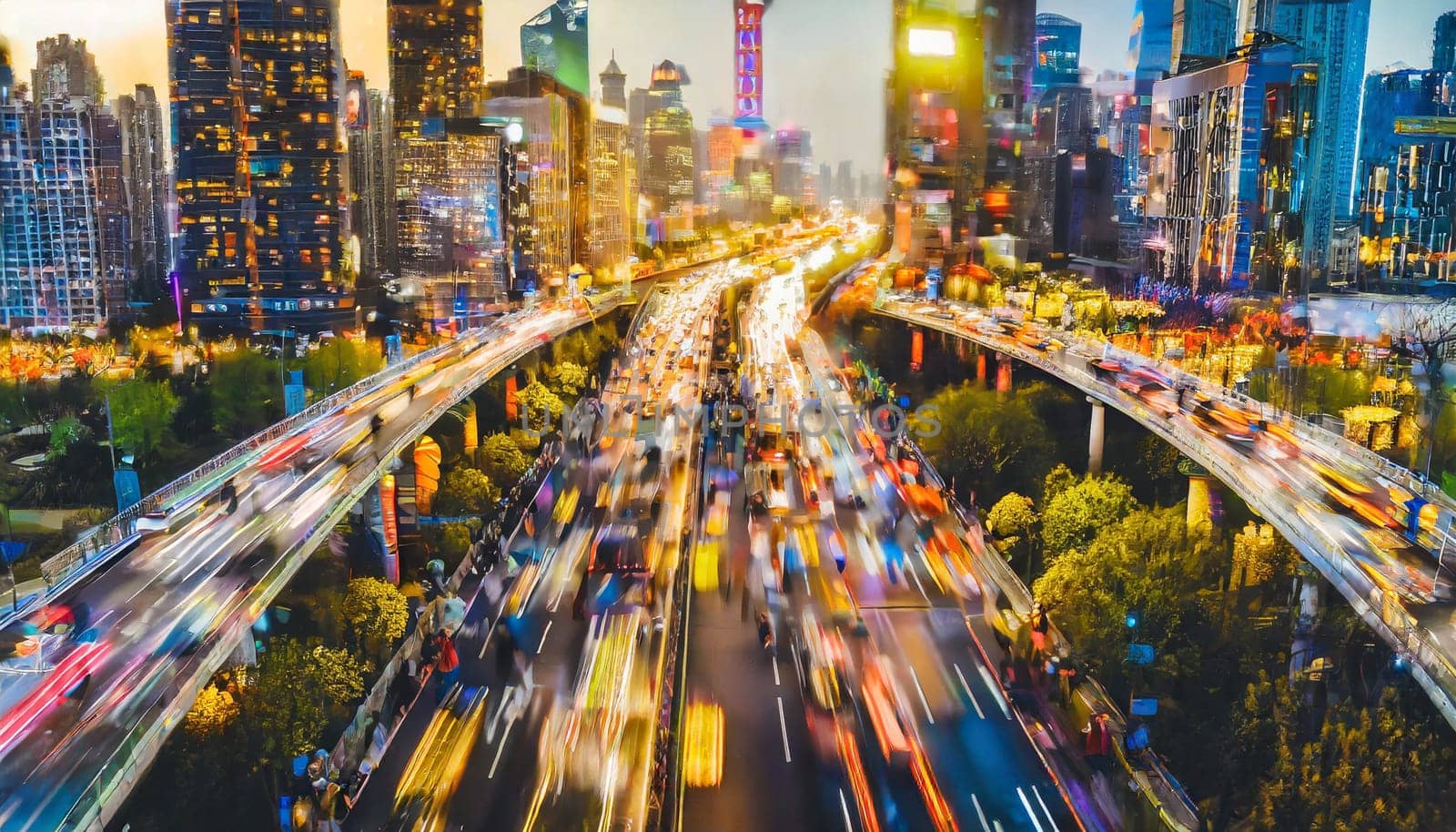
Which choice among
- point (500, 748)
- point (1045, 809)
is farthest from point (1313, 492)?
point (500, 748)

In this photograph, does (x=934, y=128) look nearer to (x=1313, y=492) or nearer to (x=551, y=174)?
(x=551, y=174)

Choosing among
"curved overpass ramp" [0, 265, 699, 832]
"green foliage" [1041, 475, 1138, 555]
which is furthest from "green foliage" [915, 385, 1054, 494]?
"curved overpass ramp" [0, 265, 699, 832]

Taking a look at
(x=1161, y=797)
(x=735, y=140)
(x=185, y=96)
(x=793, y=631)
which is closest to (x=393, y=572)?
(x=793, y=631)

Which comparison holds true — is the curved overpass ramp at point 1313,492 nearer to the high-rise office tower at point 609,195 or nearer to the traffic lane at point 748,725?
the traffic lane at point 748,725

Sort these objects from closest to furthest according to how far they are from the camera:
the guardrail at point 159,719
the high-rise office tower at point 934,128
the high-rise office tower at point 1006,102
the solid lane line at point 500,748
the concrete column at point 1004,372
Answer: the guardrail at point 159,719, the solid lane line at point 500,748, the concrete column at point 1004,372, the high-rise office tower at point 934,128, the high-rise office tower at point 1006,102

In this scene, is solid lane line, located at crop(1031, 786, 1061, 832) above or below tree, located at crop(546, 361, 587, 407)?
below

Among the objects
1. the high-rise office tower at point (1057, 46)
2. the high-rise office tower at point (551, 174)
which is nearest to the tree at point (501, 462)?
the high-rise office tower at point (551, 174)

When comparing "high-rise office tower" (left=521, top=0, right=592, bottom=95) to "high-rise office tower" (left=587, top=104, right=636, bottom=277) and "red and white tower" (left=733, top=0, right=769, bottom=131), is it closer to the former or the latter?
"high-rise office tower" (left=587, top=104, right=636, bottom=277)
